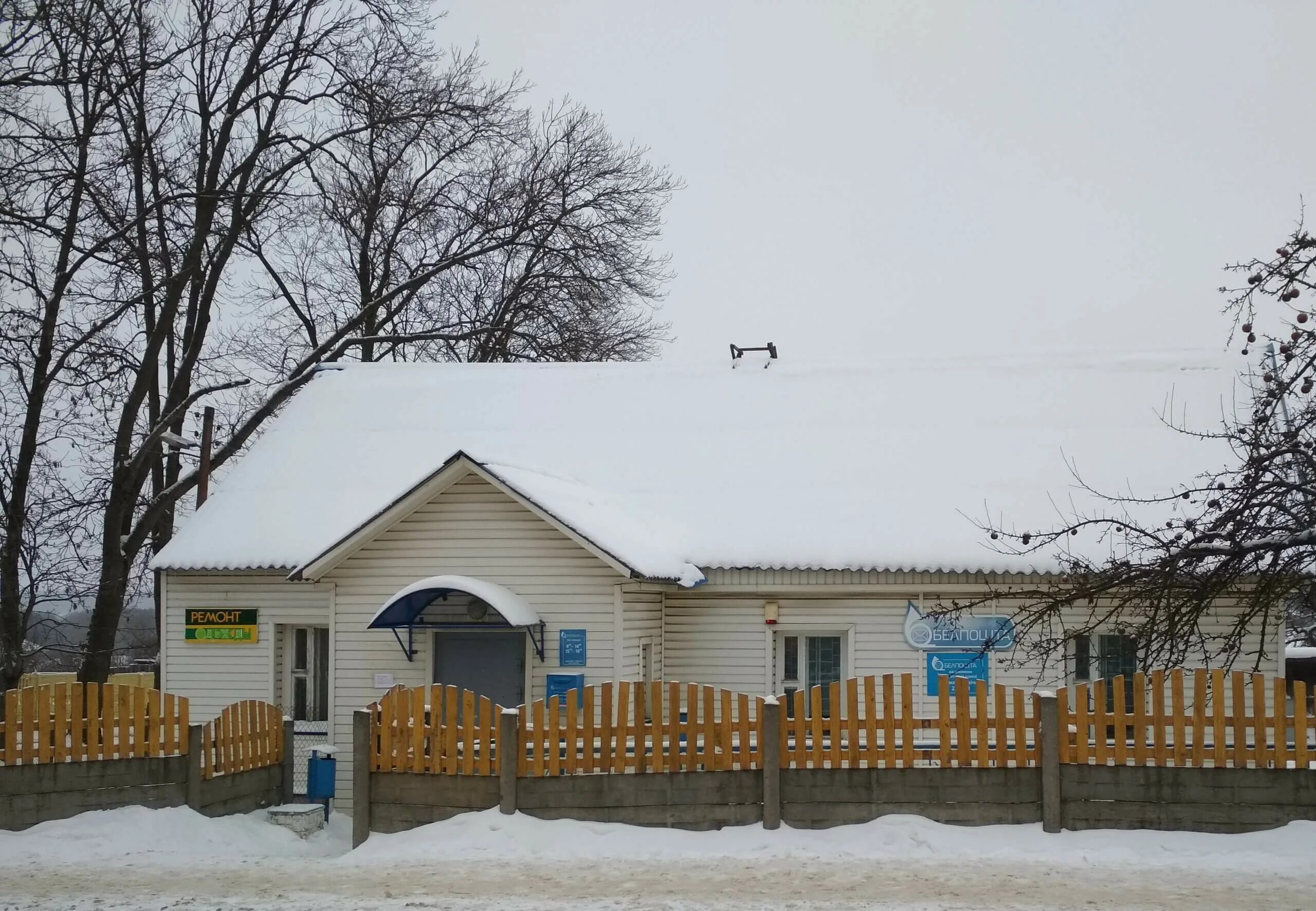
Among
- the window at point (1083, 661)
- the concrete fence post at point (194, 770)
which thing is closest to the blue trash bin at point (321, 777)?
the concrete fence post at point (194, 770)

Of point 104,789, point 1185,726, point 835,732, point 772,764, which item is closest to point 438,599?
point 104,789

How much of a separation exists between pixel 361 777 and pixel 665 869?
3472 mm

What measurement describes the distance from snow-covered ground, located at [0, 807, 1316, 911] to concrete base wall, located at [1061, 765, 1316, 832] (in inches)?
6.7

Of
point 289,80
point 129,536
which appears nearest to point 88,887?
point 129,536

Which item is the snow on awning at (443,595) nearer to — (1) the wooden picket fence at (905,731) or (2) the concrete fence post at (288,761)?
(2) the concrete fence post at (288,761)

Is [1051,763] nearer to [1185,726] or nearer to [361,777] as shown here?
[1185,726]

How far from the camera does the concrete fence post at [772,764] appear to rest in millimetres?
12539

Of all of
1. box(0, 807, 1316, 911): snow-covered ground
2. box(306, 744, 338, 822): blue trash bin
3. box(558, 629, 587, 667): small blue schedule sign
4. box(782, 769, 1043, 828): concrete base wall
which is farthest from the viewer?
box(306, 744, 338, 822): blue trash bin

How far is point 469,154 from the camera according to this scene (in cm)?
3009

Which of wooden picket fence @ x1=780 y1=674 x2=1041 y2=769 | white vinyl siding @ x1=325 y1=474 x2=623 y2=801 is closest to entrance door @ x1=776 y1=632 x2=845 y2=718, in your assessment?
white vinyl siding @ x1=325 y1=474 x2=623 y2=801

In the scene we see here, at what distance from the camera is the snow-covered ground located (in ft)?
34.2

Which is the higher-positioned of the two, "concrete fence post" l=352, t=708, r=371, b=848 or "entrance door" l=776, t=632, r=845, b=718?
"entrance door" l=776, t=632, r=845, b=718

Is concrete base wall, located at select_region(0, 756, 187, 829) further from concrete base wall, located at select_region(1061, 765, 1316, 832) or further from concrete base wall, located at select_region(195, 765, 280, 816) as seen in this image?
concrete base wall, located at select_region(1061, 765, 1316, 832)

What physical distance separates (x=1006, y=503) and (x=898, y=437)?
2.48 meters
